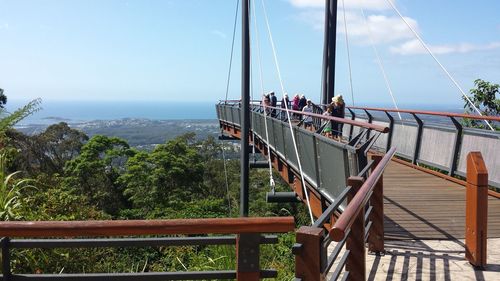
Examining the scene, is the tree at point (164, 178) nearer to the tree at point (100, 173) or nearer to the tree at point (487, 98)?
the tree at point (100, 173)

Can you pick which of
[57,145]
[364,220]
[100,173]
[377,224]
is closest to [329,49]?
[377,224]

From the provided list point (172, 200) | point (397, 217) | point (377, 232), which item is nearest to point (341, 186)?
point (397, 217)

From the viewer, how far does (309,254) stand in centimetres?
257

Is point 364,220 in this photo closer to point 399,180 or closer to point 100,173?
point 399,180

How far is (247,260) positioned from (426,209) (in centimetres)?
492

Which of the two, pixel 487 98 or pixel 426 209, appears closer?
pixel 426 209

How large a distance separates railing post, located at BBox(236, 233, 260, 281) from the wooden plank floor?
126 inches

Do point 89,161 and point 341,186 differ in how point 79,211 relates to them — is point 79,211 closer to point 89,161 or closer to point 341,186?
point 341,186

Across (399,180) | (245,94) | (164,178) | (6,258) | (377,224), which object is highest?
(245,94)

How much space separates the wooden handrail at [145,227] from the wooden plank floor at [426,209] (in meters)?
3.34

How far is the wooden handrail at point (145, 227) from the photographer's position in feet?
10.2

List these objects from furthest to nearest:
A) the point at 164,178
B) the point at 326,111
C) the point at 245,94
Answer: the point at 164,178
the point at 326,111
the point at 245,94

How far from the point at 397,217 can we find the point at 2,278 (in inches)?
201

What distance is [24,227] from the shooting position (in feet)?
10.3
